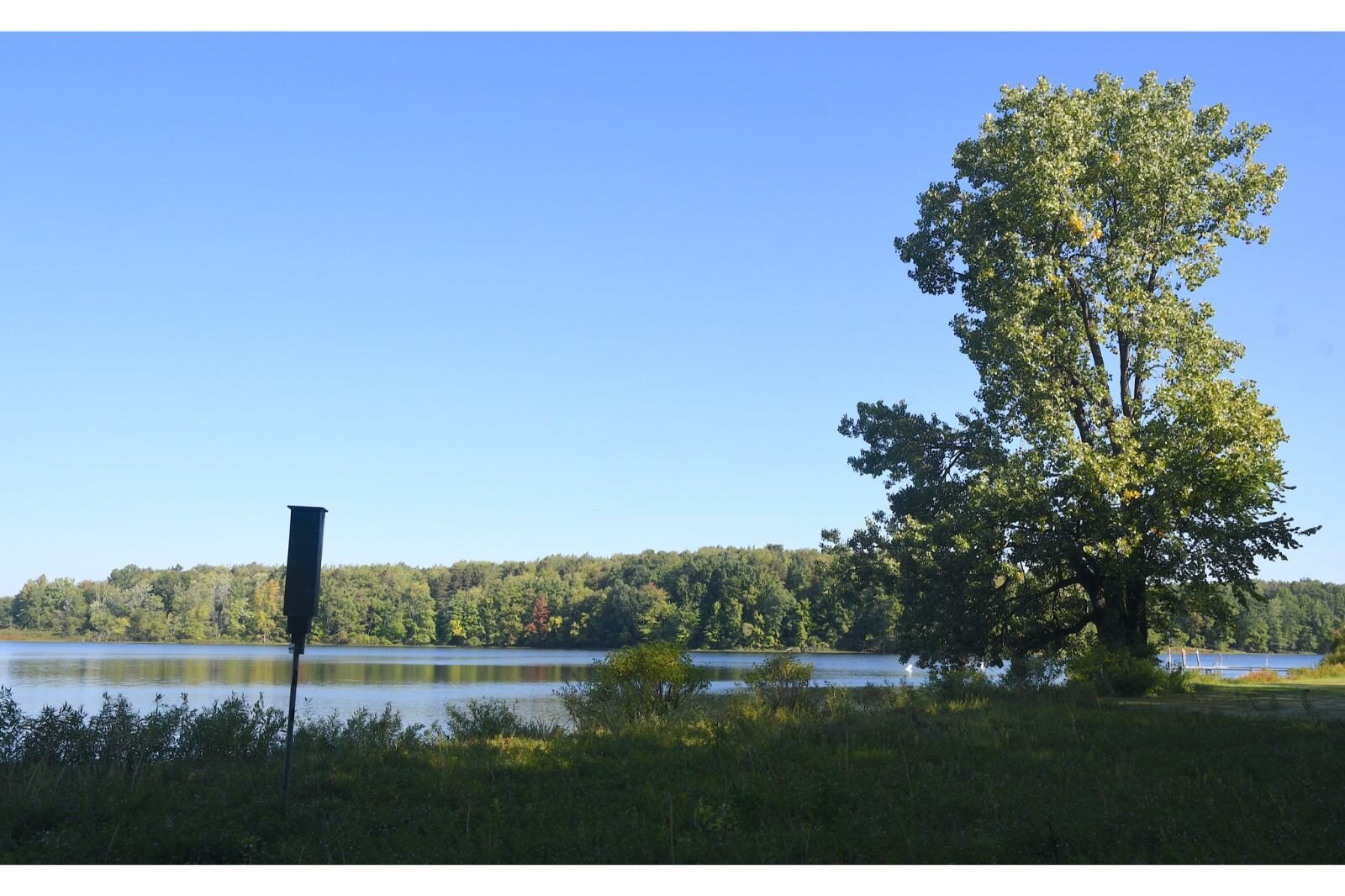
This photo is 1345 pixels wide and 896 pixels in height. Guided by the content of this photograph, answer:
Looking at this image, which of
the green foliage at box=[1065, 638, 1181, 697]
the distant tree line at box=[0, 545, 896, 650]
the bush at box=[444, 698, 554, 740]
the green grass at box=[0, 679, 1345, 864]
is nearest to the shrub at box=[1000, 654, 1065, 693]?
the green foliage at box=[1065, 638, 1181, 697]

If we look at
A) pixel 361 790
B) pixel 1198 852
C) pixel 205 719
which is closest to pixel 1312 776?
pixel 1198 852

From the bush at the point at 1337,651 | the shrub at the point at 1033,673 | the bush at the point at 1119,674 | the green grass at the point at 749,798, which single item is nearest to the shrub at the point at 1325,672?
the bush at the point at 1337,651

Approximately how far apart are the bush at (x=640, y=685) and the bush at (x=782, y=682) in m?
1.34

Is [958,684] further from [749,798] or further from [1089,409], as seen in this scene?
[749,798]

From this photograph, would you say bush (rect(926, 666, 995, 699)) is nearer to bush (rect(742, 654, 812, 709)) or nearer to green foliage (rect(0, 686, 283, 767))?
bush (rect(742, 654, 812, 709))

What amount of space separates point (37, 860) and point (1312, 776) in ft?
46.9

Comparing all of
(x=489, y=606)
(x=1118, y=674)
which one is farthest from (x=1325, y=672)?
(x=489, y=606)

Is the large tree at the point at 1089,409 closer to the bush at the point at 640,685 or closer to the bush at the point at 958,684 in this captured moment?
the bush at the point at 958,684

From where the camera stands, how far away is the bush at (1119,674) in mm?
22203

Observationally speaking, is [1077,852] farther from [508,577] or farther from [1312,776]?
[508,577]

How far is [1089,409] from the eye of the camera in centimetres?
2458

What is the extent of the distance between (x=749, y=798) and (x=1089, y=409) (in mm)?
16306

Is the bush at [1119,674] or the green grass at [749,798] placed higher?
the bush at [1119,674]

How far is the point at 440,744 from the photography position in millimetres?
16422
